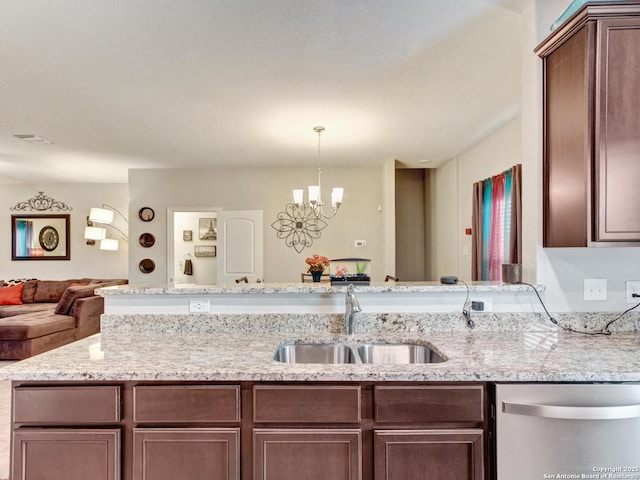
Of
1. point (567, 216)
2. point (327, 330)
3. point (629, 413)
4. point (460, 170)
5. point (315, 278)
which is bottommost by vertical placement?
point (629, 413)

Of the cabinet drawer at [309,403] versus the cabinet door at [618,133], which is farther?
the cabinet door at [618,133]

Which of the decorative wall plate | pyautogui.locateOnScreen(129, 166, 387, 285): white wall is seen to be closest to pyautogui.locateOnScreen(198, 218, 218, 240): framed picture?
pyautogui.locateOnScreen(129, 166, 387, 285): white wall

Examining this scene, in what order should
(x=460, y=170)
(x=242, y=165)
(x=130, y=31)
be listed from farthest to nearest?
(x=242, y=165), (x=460, y=170), (x=130, y=31)

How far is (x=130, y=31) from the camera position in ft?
7.30

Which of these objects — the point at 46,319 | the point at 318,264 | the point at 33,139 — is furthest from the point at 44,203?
the point at 318,264

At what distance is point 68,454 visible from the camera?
4.59 ft

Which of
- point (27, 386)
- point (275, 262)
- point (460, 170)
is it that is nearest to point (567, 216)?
point (27, 386)

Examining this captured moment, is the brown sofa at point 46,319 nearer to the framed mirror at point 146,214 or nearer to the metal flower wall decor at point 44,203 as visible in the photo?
the framed mirror at point 146,214

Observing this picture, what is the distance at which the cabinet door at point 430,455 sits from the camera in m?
1.37

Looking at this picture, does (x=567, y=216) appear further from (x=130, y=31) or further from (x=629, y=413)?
(x=130, y=31)

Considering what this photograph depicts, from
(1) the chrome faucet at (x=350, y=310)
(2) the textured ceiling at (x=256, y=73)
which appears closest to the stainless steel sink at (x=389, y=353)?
(1) the chrome faucet at (x=350, y=310)

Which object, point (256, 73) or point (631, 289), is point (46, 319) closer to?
point (256, 73)

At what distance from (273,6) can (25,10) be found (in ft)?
4.37

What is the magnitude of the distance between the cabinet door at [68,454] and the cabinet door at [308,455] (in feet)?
1.79
